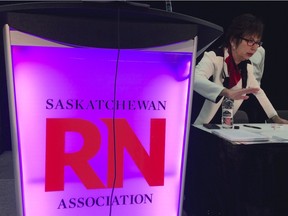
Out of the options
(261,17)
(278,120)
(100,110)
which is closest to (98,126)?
(100,110)

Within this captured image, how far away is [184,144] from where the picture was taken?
82 cm

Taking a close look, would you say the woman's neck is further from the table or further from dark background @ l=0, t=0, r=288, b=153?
dark background @ l=0, t=0, r=288, b=153

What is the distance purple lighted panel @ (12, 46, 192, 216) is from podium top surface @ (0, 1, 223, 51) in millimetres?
38

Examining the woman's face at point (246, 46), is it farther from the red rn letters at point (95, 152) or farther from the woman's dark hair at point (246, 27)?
the red rn letters at point (95, 152)

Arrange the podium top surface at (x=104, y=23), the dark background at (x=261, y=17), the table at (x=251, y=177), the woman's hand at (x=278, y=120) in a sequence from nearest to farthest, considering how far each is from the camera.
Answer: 1. the podium top surface at (x=104, y=23)
2. the table at (x=251, y=177)
3. the woman's hand at (x=278, y=120)
4. the dark background at (x=261, y=17)

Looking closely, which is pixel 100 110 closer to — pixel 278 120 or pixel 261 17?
pixel 278 120

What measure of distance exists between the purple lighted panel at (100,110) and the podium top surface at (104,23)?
0.04 m

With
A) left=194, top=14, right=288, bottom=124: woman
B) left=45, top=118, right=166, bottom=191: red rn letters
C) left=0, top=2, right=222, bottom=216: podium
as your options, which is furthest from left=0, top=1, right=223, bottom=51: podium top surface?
left=194, top=14, right=288, bottom=124: woman

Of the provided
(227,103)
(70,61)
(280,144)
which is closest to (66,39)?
(70,61)

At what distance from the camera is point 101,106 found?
771mm

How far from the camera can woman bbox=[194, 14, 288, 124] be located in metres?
1.80

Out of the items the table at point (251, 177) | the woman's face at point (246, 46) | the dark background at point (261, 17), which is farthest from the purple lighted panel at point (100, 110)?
the dark background at point (261, 17)

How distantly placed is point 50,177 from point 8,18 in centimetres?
37

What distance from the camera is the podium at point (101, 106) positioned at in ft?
2.27
